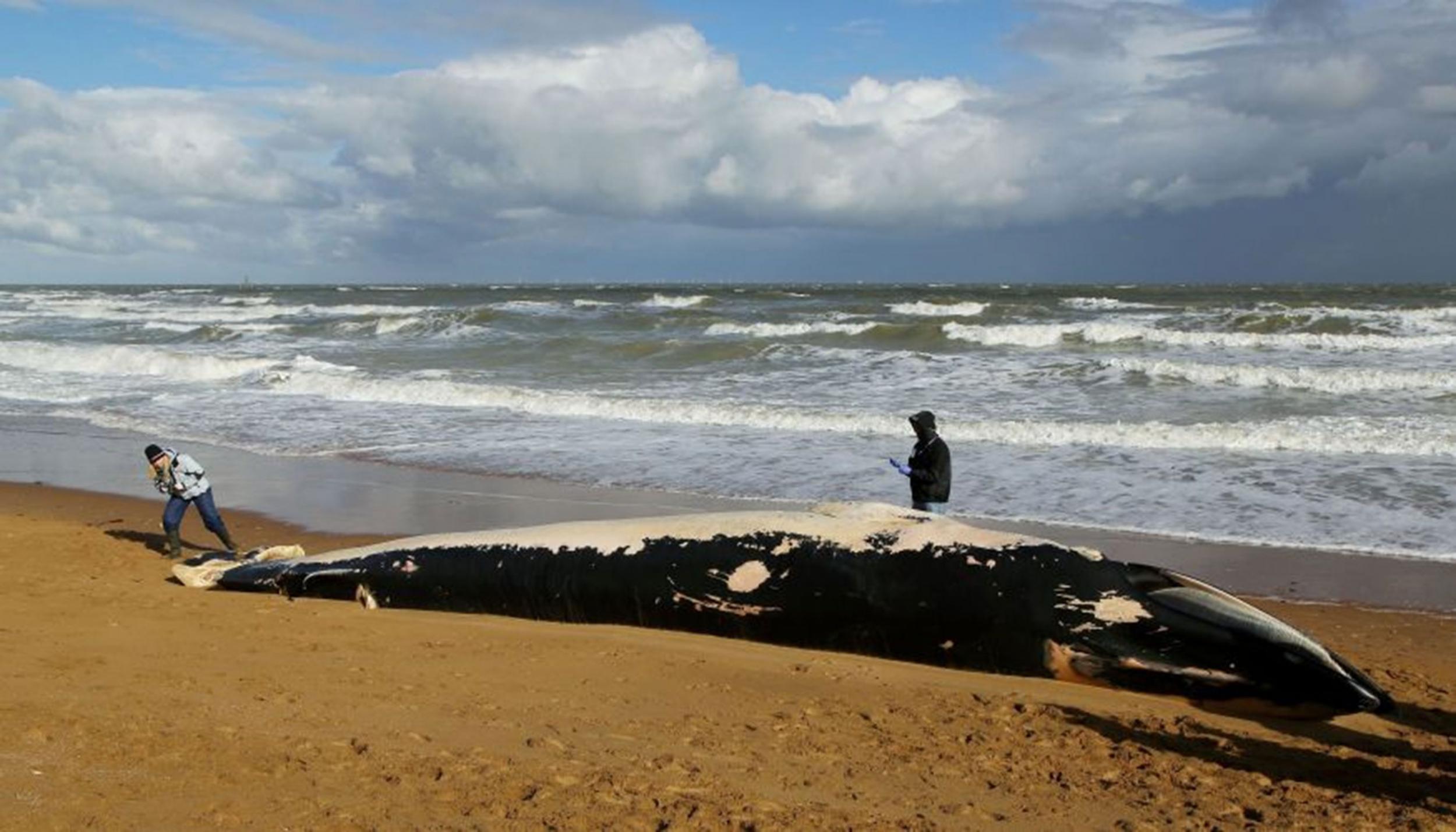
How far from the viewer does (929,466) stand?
9117mm

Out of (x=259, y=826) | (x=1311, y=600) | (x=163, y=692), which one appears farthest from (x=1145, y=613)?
(x=163, y=692)

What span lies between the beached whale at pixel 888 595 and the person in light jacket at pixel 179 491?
2136 mm

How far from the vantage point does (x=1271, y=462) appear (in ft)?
46.7

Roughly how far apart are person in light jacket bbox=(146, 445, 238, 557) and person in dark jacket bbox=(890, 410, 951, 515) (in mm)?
5529

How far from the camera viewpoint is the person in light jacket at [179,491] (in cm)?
980

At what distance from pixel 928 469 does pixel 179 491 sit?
19.7 feet

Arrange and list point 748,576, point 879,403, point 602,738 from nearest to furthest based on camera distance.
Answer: point 602,738, point 748,576, point 879,403

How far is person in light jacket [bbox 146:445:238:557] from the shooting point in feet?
32.2

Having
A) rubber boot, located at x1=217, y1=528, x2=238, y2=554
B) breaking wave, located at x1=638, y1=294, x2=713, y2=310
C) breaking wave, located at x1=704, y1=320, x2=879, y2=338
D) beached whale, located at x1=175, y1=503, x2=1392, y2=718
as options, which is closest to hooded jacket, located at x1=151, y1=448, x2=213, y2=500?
rubber boot, located at x1=217, y1=528, x2=238, y2=554

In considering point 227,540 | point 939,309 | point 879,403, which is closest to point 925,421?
point 227,540

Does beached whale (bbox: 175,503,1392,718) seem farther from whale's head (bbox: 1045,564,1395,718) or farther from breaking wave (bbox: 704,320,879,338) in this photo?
breaking wave (bbox: 704,320,879,338)

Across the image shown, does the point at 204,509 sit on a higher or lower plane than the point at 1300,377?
lower

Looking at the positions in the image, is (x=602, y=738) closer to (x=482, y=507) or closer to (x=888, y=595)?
(x=888, y=595)

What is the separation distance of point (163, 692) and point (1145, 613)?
15.6 ft
